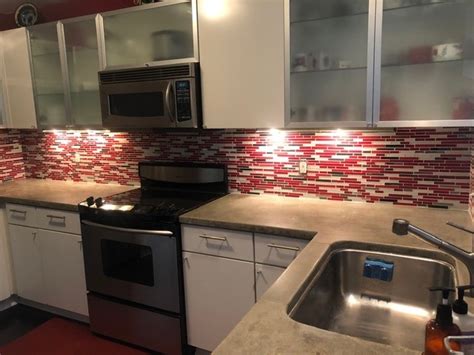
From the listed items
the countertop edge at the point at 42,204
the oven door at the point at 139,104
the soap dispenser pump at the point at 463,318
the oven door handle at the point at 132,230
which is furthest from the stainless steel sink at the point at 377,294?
the countertop edge at the point at 42,204

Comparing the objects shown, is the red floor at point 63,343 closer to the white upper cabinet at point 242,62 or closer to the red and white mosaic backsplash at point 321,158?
the red and white mosaic backsplash at point 321,158

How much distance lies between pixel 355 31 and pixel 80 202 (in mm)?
1959

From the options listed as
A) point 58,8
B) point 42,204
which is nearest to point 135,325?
point 42,204

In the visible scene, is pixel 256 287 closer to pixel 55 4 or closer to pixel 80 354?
pixel 80 354

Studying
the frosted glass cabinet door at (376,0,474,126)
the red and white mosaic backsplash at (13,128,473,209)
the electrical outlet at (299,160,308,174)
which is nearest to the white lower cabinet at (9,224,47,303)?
the red and white mosaic backsplash at (13,128,473,209)

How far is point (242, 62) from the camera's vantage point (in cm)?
218

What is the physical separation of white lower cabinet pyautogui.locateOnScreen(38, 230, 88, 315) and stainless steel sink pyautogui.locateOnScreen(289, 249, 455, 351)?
5.80 feet

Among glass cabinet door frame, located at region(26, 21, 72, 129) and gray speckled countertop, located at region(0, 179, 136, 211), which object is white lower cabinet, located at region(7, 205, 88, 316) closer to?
gray speckled countertop, located at region(0, 179, 136, 211)

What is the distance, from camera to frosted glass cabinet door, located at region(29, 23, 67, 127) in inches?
114

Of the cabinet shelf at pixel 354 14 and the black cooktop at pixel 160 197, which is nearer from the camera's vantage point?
the cabinet shelf at pixel 354 14

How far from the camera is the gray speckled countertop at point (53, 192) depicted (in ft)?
8.73

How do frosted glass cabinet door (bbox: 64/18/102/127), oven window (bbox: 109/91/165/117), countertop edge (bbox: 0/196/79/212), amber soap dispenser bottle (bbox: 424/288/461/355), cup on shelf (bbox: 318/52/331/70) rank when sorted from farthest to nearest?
frosted glass cabinet door (bbox: 64/18/102/127) < countertop edge (bbox: 0/196/79/212) < oven window (bbox: 109/91/165/117) < cup on shelf (bbox: 318/52/331/70) < amber soap dispenser bottle (bbox: 424/288/461/355)

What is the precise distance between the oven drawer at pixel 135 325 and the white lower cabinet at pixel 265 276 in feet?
1.82

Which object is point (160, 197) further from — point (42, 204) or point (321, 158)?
point (321, 158)
